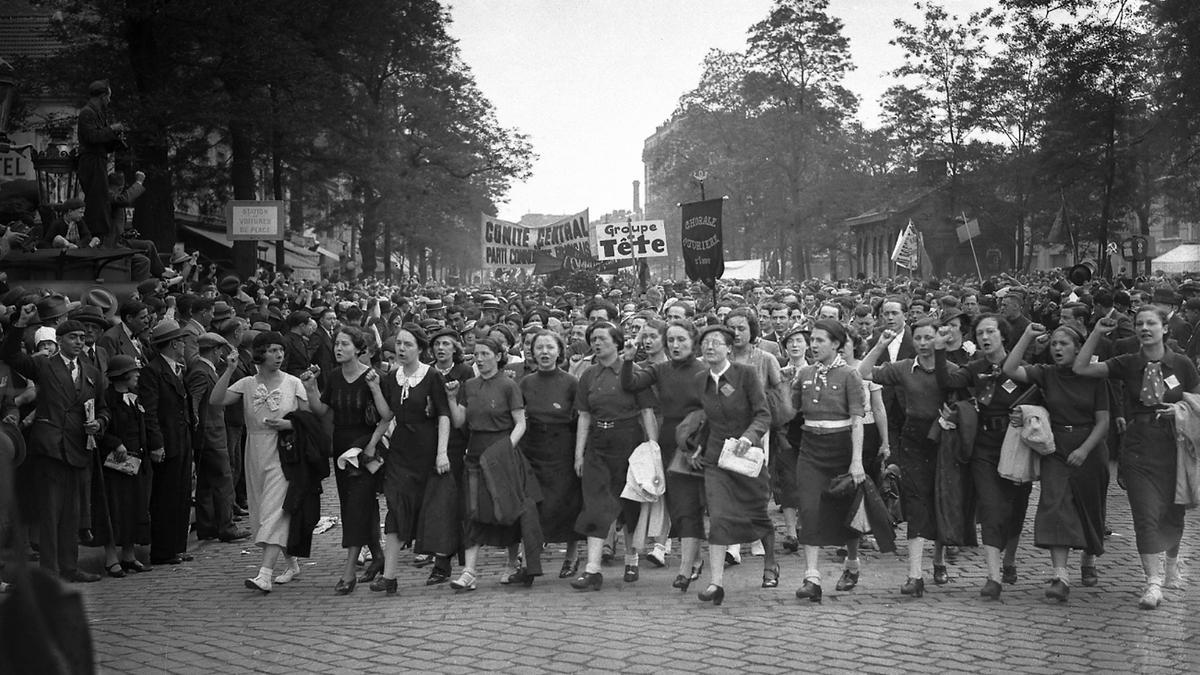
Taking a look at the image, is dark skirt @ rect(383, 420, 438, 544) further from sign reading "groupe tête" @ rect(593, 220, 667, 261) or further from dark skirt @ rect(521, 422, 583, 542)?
sign reading "groupe tête" @ rect(593, 220, 667, 261)

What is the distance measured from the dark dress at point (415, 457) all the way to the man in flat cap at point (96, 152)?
8713 millimetres

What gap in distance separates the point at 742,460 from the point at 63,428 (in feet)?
15.7

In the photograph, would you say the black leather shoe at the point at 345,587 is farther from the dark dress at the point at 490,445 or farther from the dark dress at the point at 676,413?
the dark dress at the point at 676,413

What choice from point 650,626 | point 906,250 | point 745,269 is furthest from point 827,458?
point 745,269

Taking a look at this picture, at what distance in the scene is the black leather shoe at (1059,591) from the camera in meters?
8.15

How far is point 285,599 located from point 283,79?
A: 842 inches

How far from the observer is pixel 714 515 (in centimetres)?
834

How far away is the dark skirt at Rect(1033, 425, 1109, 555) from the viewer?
27.2 ft

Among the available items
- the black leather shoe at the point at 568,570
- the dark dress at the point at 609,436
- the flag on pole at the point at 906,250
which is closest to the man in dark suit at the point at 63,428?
the black leather shoe at the point at 568,570

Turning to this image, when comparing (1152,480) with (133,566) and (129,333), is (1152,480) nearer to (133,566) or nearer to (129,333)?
(133,566)

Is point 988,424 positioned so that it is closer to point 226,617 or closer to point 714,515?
point 714,515

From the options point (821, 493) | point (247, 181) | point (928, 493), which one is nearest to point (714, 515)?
point (821, 493)

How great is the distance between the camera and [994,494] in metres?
8.57

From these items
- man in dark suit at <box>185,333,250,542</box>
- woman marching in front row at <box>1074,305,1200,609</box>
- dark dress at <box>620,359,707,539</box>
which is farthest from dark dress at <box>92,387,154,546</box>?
woman marching in front row at <box>1074,305,1200,609</box>
